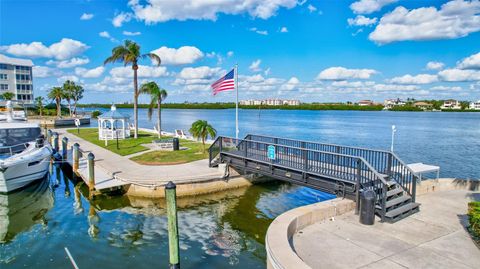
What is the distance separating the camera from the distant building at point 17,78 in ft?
265

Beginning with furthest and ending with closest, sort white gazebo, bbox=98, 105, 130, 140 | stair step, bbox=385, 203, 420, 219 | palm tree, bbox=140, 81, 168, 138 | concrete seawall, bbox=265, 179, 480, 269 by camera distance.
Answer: palm tree, bbox=140, 81, 168, 138 → white gazebo, bbox=98, 105, 130, 140 → stair step, bbox=385, 203, 420, 219 → concrete seawall, bbox=265, 179, 480, 269

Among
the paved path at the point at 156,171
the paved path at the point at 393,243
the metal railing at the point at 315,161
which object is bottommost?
the paved path at the point at 156,171

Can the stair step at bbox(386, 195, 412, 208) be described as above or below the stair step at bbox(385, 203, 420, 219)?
above

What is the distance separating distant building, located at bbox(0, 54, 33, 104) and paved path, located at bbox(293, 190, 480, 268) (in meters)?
91.4

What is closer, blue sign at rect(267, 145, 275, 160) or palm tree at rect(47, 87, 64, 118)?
blue sign at rect(267, 145, 275, 160)

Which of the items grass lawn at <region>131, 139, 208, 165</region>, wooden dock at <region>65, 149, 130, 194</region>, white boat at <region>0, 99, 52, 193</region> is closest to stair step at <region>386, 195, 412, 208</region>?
wooden dock at <region>65, 149, 130, 194</region>

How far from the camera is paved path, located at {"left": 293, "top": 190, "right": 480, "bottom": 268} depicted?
6680 mm

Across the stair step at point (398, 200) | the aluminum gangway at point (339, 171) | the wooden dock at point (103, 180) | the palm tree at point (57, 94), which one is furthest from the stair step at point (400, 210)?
the palm tree at point (57, 94)

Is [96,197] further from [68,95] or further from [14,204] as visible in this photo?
[68,95]

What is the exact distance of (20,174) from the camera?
17.2 meters

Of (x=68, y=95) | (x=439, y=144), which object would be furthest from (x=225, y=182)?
(x=68, y=95)

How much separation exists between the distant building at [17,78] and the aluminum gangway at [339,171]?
280 ft

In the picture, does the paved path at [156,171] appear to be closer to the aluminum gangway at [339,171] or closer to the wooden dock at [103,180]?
the wooden dock at [103,180]

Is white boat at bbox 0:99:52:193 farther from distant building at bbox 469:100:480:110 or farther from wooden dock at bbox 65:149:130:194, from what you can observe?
distant building at bbox 469:100:480:110
